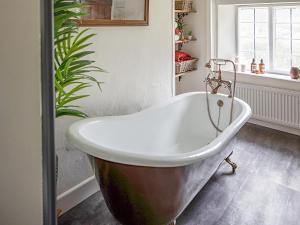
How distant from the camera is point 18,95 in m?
0.72

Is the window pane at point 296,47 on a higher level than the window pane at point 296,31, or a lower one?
lower

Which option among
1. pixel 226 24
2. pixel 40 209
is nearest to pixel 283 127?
pixel 226 24

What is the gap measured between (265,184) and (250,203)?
0.36 m

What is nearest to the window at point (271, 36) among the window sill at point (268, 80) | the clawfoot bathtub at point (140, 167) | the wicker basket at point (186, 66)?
the window sill at point (268, 80)

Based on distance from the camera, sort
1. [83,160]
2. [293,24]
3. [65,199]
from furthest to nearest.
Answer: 1. [293,24]
2. [83,160]
3. [65,199]

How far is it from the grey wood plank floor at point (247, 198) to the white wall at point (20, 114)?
135 centimetres

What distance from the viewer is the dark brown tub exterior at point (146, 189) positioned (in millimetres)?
1588

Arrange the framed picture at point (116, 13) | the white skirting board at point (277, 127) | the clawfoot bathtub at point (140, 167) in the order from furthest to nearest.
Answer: the white skirting board at point (277, 127) → the framed picture at point (116, 13) → the clawfoot bathtub at point (140, 167)

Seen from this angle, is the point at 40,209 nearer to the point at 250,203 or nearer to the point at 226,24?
the point at 250,203

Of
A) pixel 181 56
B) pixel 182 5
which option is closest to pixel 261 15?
pixel 182 5

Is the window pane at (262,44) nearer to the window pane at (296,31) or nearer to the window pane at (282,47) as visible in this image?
the window pane at (282,47)

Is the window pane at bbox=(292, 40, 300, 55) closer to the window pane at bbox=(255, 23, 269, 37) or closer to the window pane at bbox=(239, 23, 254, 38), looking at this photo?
the window pane at bbox=(255, 23, 269, 37)

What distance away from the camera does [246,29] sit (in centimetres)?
418

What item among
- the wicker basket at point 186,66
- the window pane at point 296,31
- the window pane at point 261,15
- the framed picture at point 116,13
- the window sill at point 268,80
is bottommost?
the window sill at point 268,80
